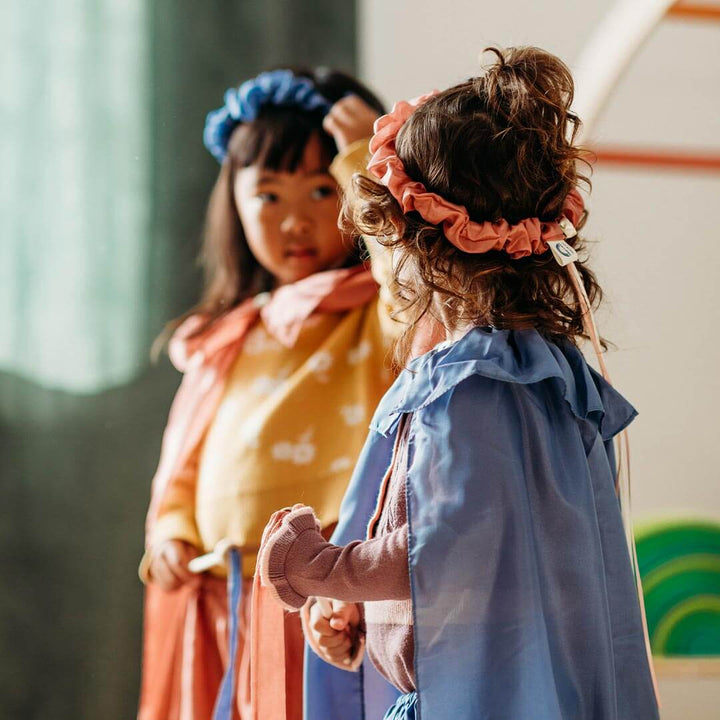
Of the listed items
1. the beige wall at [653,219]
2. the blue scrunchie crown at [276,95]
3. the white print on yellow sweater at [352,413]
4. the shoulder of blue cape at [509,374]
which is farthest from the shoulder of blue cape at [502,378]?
the beige wall at [653,219]

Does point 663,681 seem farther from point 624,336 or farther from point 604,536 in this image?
point 604,536

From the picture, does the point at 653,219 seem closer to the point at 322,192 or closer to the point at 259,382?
the point at 322,192

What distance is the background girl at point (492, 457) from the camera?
2.24 ft

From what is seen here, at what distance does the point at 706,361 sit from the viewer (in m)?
1.51

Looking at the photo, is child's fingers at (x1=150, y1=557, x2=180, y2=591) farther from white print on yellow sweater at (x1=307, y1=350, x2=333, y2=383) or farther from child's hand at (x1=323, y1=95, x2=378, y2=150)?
child's hand at (x1=323, y1=95, x2=378, y2=150)

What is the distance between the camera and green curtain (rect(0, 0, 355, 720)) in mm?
1448

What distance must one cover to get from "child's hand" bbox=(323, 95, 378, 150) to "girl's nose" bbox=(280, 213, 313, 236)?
94mm

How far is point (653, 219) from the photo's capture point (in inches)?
60.5

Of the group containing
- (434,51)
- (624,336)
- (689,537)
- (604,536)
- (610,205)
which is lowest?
(604,536)

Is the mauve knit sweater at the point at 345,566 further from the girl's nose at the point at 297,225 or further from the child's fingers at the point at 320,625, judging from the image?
the girl's nose at the point at 297,225

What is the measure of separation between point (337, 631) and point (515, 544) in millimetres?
214

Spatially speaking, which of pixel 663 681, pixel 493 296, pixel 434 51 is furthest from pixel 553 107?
pixel 663 681

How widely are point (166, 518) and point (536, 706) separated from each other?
63 cm

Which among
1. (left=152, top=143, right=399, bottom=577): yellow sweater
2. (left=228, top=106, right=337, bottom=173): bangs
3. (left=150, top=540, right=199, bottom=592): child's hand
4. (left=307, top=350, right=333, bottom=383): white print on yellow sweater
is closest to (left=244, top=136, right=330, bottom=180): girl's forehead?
(left=228, top=106, right=337, bottom=173): bangs
